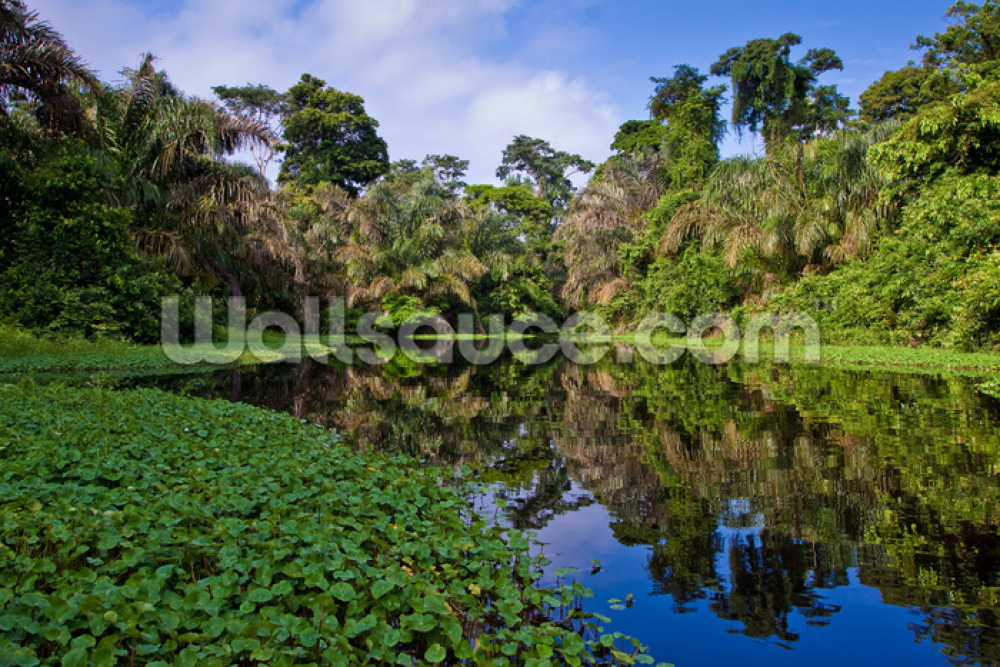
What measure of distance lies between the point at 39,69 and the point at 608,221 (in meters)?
25.5

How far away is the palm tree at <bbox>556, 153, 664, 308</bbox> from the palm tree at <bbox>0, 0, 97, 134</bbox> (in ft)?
79.1

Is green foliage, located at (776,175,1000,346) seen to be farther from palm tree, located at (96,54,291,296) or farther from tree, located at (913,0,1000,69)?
palm tree, located at (96,54,291,296)

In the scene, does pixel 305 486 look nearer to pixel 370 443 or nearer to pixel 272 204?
pixel 370 443

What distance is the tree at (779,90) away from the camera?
30.0 metres

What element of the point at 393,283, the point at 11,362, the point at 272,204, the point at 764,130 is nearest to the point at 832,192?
the point at 764,130

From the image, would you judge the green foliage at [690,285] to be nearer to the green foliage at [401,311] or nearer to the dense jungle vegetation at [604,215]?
the dense jungle vegetation at [604,215]

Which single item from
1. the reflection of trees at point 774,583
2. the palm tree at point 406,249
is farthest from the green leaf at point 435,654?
the palm tree at point 406,249

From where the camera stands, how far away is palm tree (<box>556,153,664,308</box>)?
33.5 metres

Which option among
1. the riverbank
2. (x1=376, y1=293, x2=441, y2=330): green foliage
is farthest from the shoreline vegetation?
(x1=376, y1=293, x2=441, y2=330): green foliage

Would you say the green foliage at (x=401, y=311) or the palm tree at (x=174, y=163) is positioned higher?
the palm tree at (x=174, y=163)

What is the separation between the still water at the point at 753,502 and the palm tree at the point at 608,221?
22983mm

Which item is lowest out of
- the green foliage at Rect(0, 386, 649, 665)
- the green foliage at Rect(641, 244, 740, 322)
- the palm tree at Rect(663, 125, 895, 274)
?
the green foliage at Rect(0, 386, 649, 665)

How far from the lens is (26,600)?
91.0 inches

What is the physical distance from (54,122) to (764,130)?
29.7m
